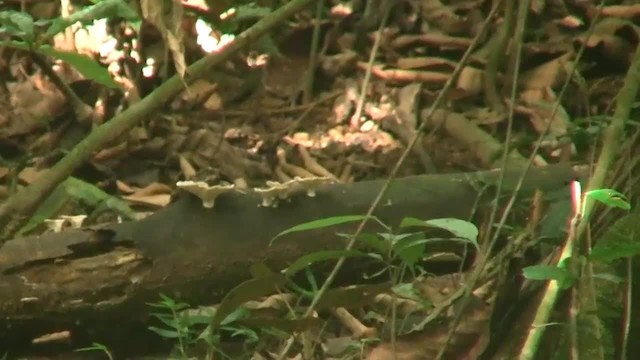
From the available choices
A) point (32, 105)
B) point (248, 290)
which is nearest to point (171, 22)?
point (248, 290)

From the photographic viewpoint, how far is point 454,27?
4.13m

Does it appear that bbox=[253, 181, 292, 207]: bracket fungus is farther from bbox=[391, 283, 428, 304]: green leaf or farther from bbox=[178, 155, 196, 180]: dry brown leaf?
bbox=[178, 155, 196, 180]: dry brown leaf

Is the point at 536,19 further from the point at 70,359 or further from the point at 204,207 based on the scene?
the point at 70,359

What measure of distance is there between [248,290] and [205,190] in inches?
31.2

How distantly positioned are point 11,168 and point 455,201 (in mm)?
1581

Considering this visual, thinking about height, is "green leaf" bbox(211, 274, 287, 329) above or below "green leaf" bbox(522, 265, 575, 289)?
below

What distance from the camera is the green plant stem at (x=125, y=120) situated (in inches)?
76.5

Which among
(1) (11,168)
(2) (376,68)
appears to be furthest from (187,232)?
(2) (376,68)

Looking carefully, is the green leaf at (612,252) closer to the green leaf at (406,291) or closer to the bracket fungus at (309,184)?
the green leaf at (406,291)

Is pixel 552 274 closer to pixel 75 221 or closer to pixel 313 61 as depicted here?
pixel 75 221

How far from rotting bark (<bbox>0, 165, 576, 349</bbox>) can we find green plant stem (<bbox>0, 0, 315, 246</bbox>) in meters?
0.16

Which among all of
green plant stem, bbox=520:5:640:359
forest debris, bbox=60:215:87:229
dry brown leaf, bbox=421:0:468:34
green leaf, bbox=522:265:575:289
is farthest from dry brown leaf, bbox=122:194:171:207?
green leaf, bbox=522:265:575:289

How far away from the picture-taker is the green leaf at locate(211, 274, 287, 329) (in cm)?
141

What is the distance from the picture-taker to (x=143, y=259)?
2229 mm
